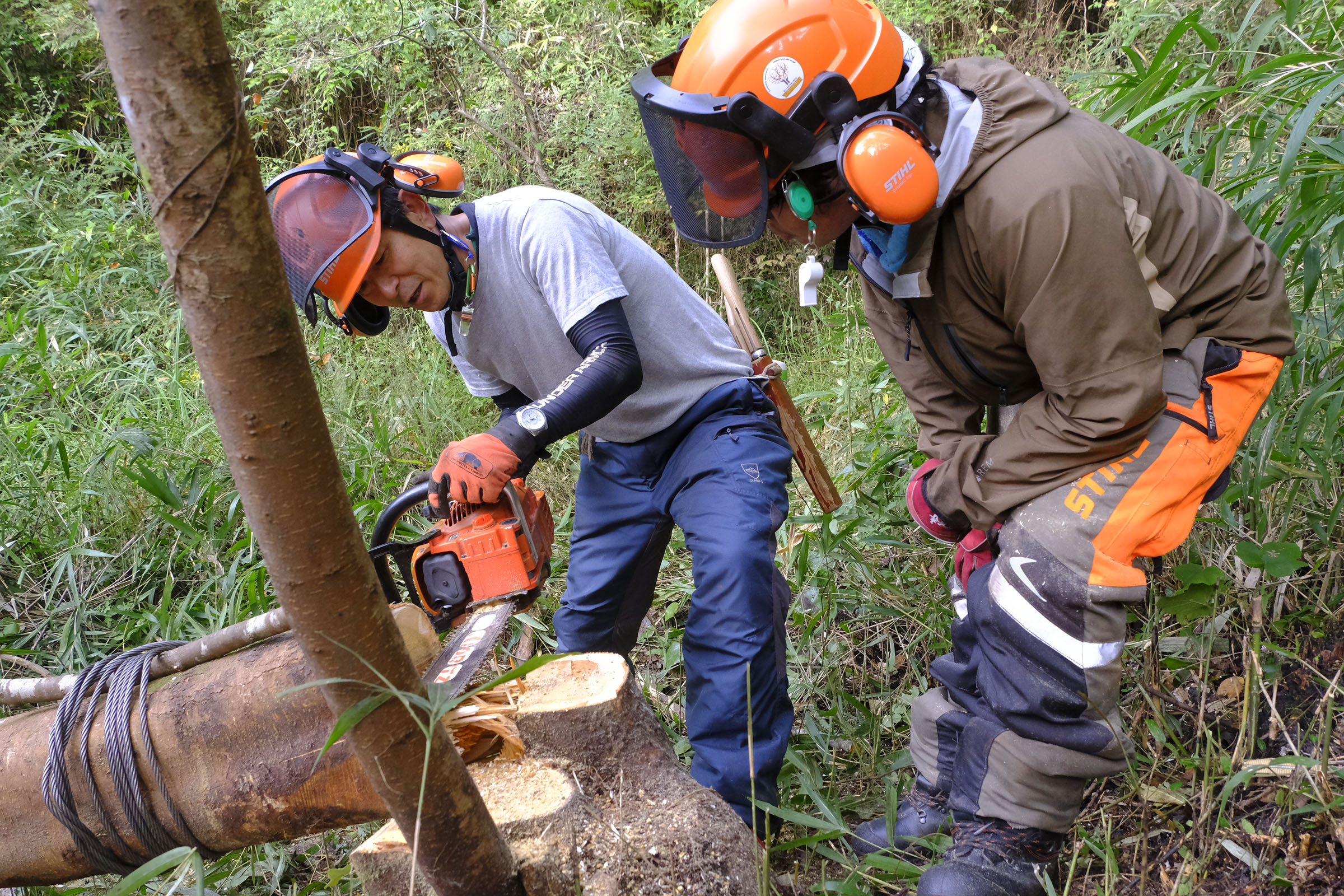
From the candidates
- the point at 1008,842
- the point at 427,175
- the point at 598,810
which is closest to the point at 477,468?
the point at 427,175

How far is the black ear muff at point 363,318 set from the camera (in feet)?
7.53

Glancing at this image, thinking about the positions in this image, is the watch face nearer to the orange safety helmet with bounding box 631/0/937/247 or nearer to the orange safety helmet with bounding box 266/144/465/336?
the orange safety helmet with bounding box 266/144/465/336

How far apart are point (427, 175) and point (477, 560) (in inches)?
39.9

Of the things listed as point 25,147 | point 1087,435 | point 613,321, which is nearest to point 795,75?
point 613,321

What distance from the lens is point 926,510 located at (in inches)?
87.9

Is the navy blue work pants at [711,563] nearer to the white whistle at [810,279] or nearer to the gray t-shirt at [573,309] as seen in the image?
the gray t-shirt at [573,309]

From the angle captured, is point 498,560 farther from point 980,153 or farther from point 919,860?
point 980,153

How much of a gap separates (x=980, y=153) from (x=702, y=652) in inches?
53.2

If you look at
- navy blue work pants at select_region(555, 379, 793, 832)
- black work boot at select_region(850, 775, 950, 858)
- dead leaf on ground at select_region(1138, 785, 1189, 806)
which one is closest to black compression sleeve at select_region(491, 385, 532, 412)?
navy blue work pants at select_region(555, 379, 793, 832)

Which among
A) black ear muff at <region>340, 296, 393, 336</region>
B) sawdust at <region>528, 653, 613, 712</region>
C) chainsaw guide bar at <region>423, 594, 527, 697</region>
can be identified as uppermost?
black ear muff at <region>340, 296, 393, 336</region>

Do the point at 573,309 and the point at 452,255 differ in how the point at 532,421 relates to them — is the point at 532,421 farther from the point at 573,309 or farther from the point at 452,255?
the point at 452,255

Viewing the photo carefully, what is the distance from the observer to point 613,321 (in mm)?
2262

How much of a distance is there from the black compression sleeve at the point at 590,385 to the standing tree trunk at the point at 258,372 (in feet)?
3.70

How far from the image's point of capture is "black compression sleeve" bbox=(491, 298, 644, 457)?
2.16 m
